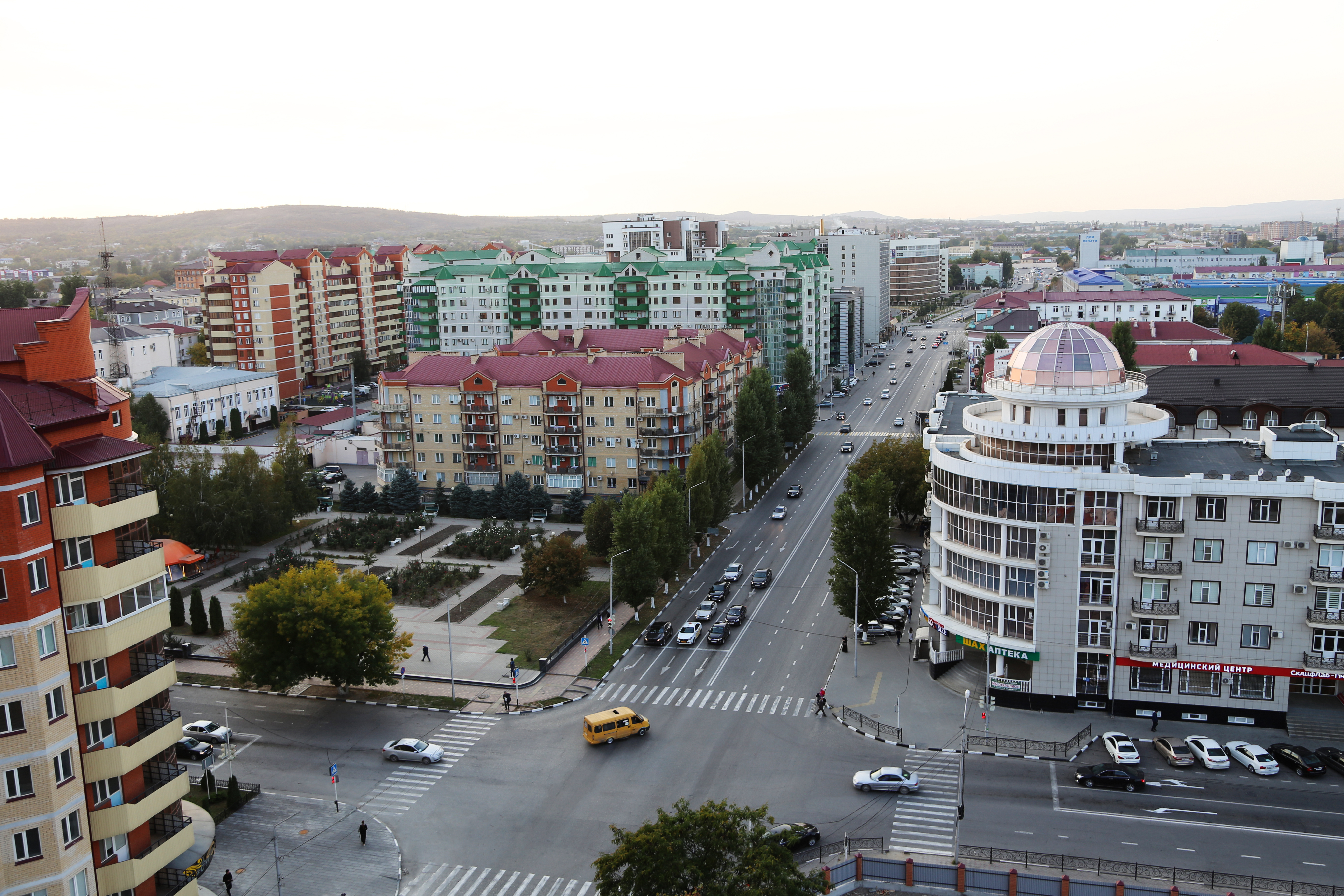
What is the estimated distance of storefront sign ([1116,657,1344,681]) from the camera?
2068 inches

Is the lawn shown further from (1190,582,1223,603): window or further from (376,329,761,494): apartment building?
(1190,582,1223,603): window

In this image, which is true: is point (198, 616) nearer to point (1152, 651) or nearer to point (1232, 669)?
point (1152, 651)

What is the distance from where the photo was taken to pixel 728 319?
495 ft

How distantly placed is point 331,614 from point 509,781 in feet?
50.2

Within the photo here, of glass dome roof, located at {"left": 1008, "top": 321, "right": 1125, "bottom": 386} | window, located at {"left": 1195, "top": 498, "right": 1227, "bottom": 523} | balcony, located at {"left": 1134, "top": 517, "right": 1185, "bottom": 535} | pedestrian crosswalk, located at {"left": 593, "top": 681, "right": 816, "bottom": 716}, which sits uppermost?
glass dome roof, located at {"left": 1008, "top": 321, "right": 1125, "bottom": 386}

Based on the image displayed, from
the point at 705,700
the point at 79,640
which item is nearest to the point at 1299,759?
the point at 705,700

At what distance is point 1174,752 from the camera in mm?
51125

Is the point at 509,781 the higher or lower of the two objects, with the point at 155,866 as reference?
lower

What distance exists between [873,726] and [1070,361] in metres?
23.1

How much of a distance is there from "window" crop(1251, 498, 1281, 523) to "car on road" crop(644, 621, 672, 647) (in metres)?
36.8

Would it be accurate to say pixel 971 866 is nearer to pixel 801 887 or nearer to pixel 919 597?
pixel 801 887

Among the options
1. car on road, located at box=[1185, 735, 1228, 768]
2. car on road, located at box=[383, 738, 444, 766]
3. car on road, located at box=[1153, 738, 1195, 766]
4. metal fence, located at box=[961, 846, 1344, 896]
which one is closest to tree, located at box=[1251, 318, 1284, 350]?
car on road, located at box=[1153, 738, 1195, 766]

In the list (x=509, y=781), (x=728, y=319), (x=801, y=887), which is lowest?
(x=509, y=781)

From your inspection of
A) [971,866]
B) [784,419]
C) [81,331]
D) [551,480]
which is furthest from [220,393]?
[971,866]
